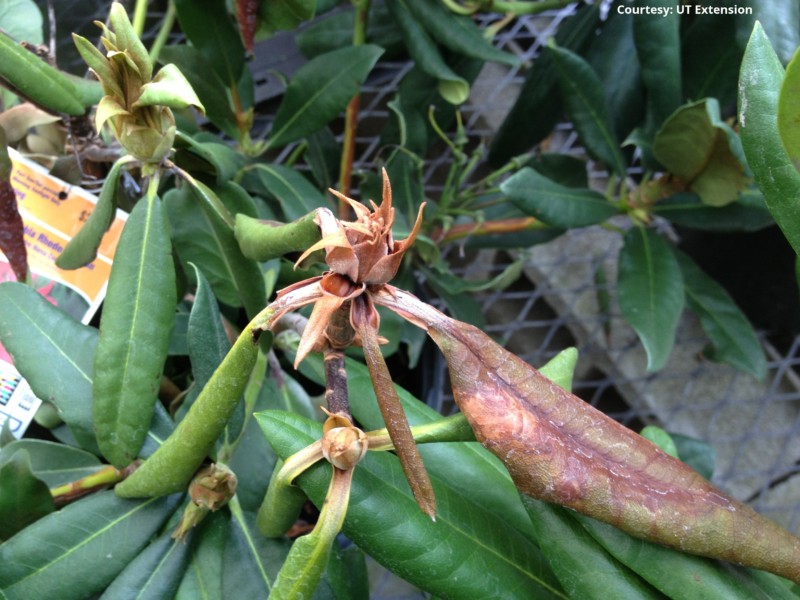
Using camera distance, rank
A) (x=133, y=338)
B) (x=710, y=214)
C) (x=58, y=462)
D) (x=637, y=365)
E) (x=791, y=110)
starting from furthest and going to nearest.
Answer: (x=637, y=365)
(x=710, y=214)
(x=58, y=462)
(x=133, y=338)
(x=791, y=110)

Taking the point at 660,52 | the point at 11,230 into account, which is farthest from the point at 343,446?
the point at 660,52

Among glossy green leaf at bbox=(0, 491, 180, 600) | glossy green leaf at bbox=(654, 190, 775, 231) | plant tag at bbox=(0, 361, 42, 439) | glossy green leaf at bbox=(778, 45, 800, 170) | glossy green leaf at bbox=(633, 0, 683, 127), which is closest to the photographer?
glossy green leaf at bbox=(778, 45, 800, 170)

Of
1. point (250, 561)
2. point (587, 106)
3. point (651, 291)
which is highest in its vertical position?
point (587, 106)

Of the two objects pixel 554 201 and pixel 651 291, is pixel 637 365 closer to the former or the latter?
pixel 651 291

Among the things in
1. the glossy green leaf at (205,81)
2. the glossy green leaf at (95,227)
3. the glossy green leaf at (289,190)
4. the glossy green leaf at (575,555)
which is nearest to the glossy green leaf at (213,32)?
the glossy green leaf at (205,81)

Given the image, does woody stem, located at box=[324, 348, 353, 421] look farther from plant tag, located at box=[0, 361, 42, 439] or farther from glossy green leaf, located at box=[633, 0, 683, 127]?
glossy green leaf, located at box=[633, 0, 683, 127]

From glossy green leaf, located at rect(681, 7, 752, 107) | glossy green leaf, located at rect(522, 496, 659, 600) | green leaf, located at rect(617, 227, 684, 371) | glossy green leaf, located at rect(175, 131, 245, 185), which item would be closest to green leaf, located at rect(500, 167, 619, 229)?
green leaf, located at rect(617, 227, 684, 371)
